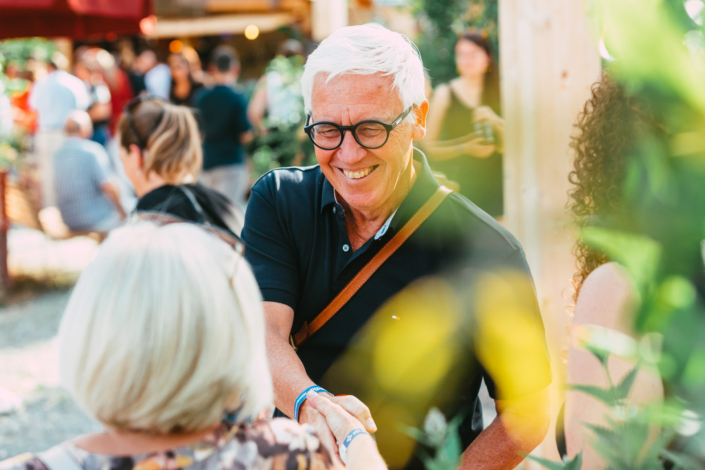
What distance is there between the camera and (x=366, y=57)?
1.61 metres

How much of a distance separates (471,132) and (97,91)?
6116 mm

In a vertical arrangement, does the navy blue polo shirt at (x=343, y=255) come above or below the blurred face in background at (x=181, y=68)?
below

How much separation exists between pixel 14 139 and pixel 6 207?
71 cm

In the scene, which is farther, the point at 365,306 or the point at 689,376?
the point at 365,306

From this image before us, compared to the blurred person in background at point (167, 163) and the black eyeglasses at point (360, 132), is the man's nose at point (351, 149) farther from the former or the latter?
the blurred person in background at point (167, 163)

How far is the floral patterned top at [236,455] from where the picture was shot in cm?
100

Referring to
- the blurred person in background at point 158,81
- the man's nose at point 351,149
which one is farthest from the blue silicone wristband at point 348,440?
the blurred person in background at point 158,81

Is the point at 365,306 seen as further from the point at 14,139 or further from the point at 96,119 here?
the point at 96,119

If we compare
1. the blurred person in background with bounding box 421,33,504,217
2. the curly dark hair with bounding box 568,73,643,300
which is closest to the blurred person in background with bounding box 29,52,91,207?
the blurred person in background with bounding box 421,33,504,217

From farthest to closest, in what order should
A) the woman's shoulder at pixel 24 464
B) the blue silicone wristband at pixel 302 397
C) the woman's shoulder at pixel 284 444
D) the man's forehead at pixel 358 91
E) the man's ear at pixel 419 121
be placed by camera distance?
the man's ear at pixel 419 121, the man's forehead at pixel 358 91, the blue silicone wristband at pixel 302 397, the woman's shoulder at pixel 284 444, the woman's shoulder at pixel 24 464

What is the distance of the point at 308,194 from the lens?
5.99ft

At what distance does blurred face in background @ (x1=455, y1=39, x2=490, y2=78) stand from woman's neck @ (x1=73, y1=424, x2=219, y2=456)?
12.1 ft

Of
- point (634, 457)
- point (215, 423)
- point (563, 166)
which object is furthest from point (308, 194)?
point (634, 457)

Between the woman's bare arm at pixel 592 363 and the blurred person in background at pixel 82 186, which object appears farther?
the blurred person in background at pixel 82 186
